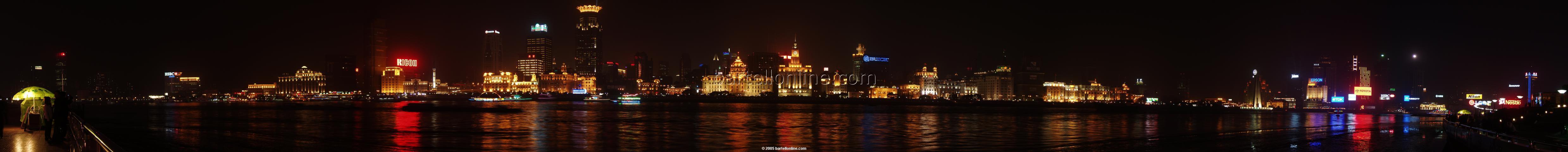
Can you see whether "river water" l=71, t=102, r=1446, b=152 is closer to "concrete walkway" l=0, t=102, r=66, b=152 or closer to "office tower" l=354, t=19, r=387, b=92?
"concrete walkway" l=0, t=102, r=66, b=152

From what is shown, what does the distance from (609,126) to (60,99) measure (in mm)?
21830

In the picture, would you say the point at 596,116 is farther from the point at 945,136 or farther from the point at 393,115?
the point at 945,136

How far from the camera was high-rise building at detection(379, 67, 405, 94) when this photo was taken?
189375 mm

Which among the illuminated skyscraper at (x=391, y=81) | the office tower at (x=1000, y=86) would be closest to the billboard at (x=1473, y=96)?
the office tower at (x=1000, y=86)

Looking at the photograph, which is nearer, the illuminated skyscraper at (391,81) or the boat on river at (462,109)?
the boat on river at (462,109)

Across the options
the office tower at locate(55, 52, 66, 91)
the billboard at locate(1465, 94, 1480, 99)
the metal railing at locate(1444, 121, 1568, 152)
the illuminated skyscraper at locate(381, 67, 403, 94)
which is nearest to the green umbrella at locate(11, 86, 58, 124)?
the metal railing at locate(1444, 121, 1568, 152)

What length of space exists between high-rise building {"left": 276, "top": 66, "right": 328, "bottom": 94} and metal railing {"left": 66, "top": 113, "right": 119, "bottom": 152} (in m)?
187

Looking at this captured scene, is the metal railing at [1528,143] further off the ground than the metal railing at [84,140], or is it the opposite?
the metal railing at [84,140]

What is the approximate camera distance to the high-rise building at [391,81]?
189m

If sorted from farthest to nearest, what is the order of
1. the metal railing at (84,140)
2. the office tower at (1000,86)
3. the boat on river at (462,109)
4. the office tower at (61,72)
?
the office tower at (1000,86), the office tower at (61,72), the boat on river at (462,109), the metal railing at (84,140)

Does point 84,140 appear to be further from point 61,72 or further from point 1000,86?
point 1000,86

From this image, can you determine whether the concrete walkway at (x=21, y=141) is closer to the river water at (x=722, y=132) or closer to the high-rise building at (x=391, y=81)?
the river water at (x=722, y=132)

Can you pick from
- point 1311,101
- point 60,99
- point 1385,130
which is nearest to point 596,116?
point 60,99

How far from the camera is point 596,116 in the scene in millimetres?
→ 49250
